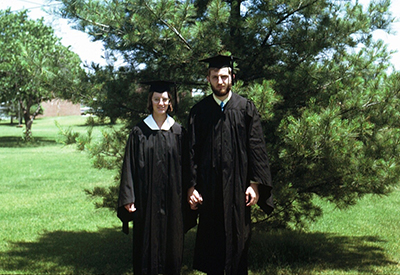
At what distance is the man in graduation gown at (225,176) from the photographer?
11.7 ft

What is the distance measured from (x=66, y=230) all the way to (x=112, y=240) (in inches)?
40.4

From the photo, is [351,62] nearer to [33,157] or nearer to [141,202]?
[141,202]

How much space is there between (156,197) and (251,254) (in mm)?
2250

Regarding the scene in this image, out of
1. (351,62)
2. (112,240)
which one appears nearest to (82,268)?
(112,240)

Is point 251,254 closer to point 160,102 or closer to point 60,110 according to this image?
point 160,102

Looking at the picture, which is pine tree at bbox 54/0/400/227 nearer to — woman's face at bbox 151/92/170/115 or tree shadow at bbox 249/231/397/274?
tree shadow at bbox 249/231/397/274

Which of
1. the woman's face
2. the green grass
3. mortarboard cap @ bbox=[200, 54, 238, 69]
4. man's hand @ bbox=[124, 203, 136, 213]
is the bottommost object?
the green grass

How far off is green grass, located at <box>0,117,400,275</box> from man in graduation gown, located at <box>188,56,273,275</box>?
1.66 meters

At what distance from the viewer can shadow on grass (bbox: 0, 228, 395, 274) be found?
529 cm

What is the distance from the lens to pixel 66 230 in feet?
23.9

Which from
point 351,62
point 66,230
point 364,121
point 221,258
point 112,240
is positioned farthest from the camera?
point 66,230

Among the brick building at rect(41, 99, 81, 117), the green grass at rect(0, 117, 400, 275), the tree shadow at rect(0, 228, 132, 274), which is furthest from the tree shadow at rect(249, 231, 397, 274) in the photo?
the brick building at rect(41, 99, 81, 117)

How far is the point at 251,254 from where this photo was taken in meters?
5.57

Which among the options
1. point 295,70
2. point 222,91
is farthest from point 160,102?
point 295,70
